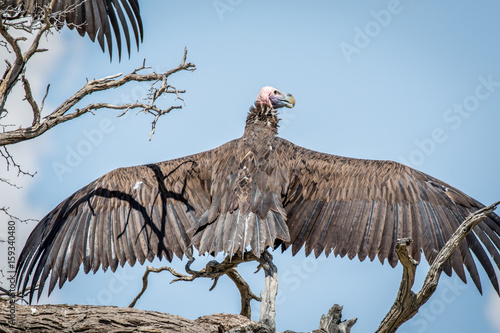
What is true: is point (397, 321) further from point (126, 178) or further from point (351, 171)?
point (126, 178)

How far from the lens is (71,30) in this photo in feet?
25.6

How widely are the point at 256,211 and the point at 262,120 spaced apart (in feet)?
5.90

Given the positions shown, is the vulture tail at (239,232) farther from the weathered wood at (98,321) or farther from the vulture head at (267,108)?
the vulture head at (267,108)

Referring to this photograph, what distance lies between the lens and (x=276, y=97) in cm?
Answer: 938

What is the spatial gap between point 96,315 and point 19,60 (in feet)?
7.96

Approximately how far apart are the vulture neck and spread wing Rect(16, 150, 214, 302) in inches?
Result: 27.4

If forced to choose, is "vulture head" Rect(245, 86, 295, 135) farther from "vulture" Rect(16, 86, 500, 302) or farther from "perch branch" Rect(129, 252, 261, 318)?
"perch branch" Rect(129, 252, 261, 318)

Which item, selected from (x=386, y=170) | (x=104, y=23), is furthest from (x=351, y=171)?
(x=104, y=23)

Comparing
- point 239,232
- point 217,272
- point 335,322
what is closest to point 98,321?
point 217,272

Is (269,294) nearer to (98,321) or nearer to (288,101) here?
(98,321)

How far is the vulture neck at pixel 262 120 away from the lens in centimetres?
868

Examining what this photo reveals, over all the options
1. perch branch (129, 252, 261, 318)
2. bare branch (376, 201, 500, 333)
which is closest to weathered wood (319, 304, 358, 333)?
bare branch (376, 201, 500, 333)

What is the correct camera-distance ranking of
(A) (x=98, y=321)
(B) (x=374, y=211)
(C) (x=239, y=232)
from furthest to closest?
(B) (x=374, y=211), (C) (x=239, y=232), (A) (x=98, y=321)

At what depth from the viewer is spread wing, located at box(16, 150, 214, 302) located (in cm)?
816
